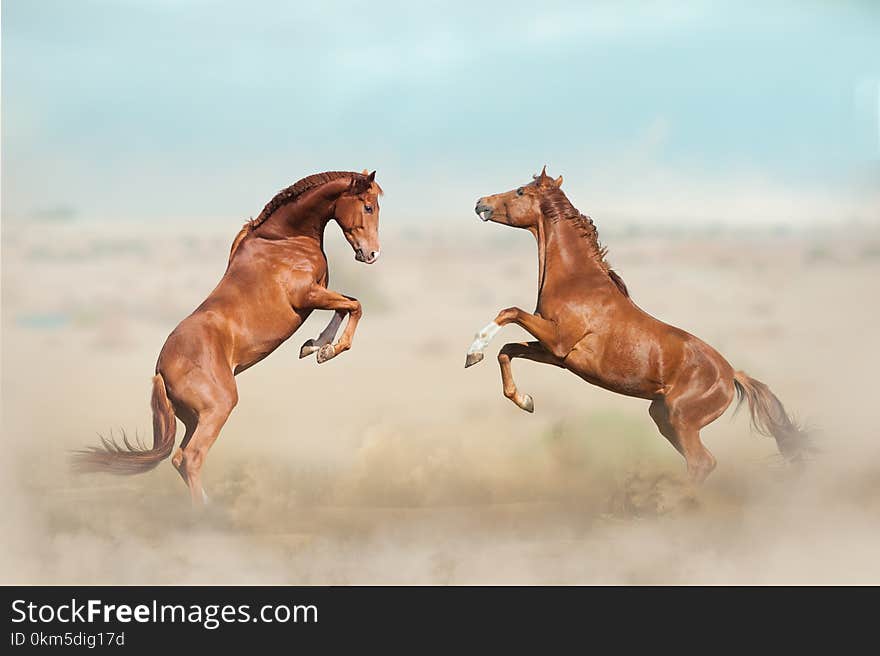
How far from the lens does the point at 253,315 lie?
11734mm

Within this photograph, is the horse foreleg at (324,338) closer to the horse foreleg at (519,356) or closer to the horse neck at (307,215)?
the horse neck at (307,215)

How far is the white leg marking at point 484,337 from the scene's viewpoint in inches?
451

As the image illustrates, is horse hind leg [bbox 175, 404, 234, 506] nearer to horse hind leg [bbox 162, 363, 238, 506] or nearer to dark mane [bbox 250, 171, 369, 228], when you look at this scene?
horse hind leg [bbox 162, 363, 238, 506]

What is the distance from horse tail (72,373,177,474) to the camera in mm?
11578

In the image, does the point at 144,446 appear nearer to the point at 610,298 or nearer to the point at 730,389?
the point at 610,298

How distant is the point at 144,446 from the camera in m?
11.7

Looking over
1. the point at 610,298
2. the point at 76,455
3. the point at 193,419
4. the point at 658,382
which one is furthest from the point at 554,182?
the point at 76,455

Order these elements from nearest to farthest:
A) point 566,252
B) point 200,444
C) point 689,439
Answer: point 200,444, point 689,439, point 566,252

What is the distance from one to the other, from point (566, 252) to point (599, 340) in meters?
0.81

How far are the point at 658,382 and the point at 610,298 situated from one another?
0.81 metres

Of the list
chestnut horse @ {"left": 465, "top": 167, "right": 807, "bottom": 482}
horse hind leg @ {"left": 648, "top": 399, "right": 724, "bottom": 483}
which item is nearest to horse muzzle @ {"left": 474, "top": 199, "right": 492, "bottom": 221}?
chestnut horse @ {"left": 465, "top": 167, "right": 807, "bottom": 482}

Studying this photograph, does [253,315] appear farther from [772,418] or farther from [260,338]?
[772,418]

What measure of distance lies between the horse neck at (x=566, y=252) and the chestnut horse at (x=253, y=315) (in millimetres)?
1421

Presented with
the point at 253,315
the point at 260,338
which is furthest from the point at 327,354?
the point at 253,315
